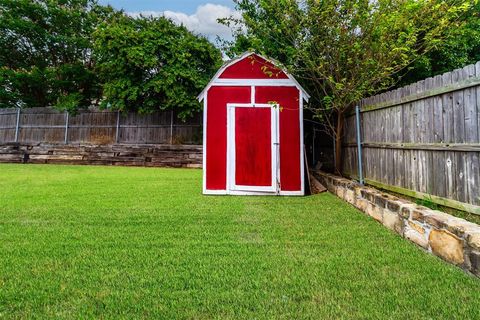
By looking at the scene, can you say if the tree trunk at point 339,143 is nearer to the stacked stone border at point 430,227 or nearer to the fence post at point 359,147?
the fence post at point 359,147

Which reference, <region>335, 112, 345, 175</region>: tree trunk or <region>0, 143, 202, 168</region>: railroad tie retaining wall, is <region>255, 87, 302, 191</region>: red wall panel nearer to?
<region>335, 112, 345, 175</region>: tree trunk

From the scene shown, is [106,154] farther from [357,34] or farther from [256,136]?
[357,34]

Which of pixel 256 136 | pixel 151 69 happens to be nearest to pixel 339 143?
pixel 256 136

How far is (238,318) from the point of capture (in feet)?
4.95

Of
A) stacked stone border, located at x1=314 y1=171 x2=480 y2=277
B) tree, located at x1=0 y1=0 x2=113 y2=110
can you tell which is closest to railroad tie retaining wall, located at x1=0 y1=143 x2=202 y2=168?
tree, located at x1=0 y1=0 x2=113 y2=110

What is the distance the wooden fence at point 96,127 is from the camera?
40.3 feet

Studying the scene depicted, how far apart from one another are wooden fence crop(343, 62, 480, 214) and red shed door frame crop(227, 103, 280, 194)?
1.66 metres

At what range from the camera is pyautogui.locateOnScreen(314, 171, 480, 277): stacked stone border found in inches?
80.0

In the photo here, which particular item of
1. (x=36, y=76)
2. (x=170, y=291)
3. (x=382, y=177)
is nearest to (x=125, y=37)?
(x=36, y=76)

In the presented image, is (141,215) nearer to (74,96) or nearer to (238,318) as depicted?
(238,318)

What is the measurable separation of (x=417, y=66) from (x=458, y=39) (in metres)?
1.22

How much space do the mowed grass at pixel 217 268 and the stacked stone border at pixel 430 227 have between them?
0.29 feet

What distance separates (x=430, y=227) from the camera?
2.46 metres

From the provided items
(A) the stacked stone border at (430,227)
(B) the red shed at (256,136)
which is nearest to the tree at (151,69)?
(B) the red shed at (256,136)
